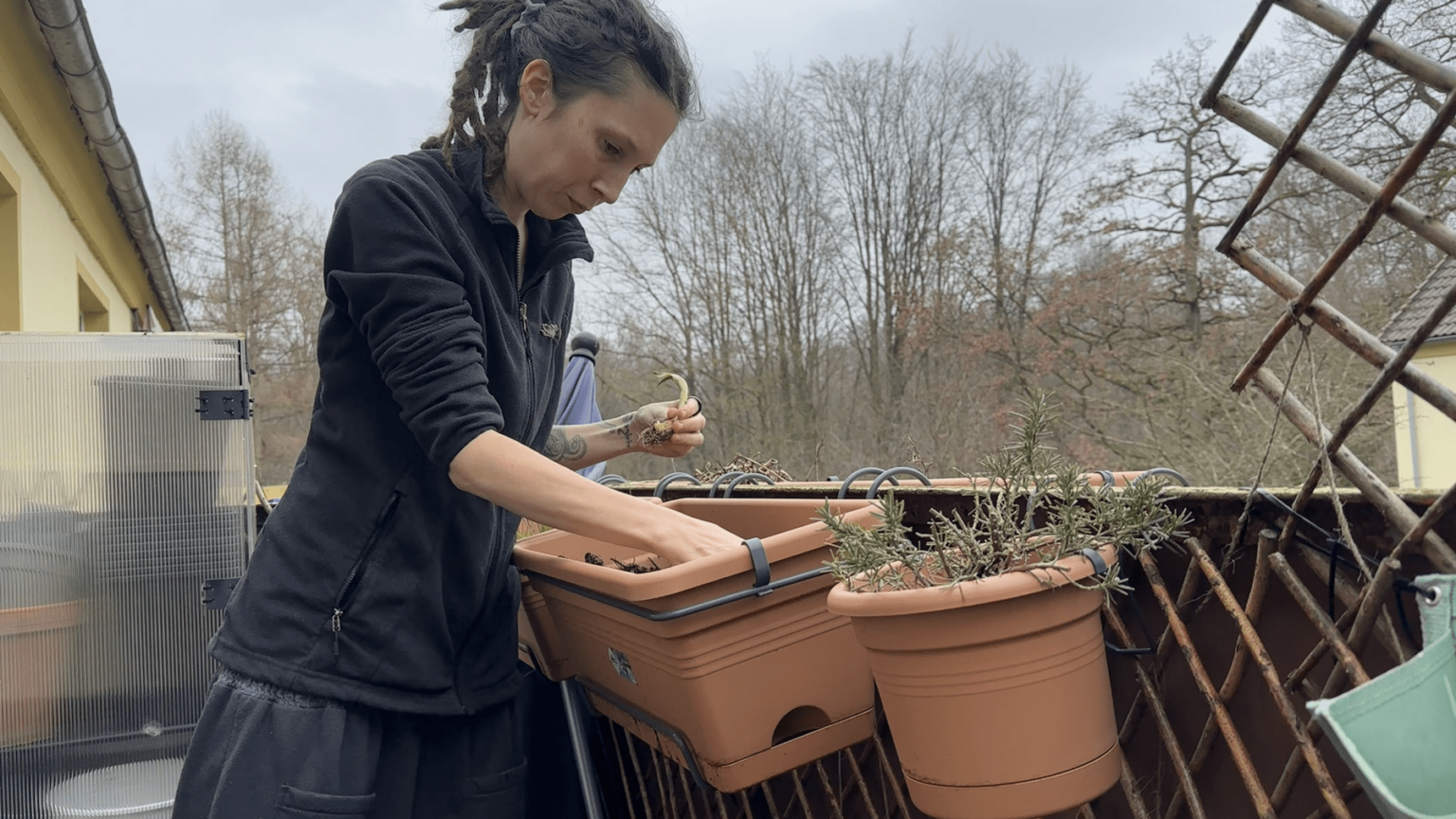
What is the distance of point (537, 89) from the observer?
1332mm

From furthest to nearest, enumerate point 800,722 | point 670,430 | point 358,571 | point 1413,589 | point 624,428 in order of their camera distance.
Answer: point 624,428
point 670,430
point 358,571
point 800,722
point 1413,589

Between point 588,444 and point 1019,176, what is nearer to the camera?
point 588,444

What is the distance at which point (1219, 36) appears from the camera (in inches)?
406

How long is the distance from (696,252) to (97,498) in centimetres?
1218

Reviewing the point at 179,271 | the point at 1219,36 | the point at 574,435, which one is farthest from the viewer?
the point at 179,271

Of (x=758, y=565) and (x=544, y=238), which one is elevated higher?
(x=544, y=238)

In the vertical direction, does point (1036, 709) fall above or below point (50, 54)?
below

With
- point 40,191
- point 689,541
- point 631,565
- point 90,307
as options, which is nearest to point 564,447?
point 631,565

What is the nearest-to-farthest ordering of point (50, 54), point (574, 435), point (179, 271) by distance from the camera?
point (574, 435) < point (50, 54) < point (179, 271)

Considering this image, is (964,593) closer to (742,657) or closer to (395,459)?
(742,657)

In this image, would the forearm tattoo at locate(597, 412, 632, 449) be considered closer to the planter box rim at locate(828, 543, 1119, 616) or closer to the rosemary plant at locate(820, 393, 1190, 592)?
the rosemary plant at locate(820, 393, 1190, 592)

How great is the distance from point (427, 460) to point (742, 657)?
0.53m

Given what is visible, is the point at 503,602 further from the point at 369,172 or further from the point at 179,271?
the point at 179,271

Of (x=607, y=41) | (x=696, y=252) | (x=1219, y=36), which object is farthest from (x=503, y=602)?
(x=696, y=252)
